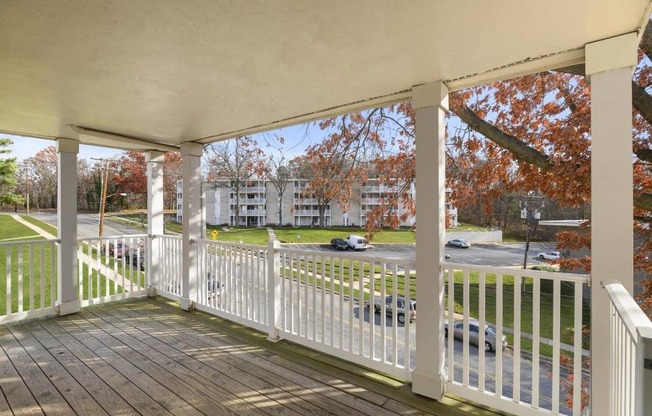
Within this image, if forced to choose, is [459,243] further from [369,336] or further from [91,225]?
[91,225]

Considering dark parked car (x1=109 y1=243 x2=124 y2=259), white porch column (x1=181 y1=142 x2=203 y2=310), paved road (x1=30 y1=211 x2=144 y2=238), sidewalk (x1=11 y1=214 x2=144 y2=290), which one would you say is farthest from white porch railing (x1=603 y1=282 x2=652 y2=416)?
paved road (x1=30 y1=211 x2=144 y2=238)

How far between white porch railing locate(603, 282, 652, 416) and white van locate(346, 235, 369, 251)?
223 centimetres

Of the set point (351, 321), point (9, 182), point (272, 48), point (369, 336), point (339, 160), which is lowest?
point (369, 336)

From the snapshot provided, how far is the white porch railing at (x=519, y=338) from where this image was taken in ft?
6.09

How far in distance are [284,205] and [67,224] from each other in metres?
2.64

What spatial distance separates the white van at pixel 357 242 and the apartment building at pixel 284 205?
27cm

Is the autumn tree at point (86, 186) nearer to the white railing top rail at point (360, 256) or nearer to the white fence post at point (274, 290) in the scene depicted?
the white fence post at point (274, 290)

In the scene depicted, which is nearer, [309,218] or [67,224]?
[67,224]

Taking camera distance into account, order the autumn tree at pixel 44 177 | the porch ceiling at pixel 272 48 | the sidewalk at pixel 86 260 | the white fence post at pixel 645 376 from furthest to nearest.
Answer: the autumn tree at pixel 44 177
the sidewalk at pixel 86 260
the porch ceiling at pixel 272 48
the white fence post at pixel 645 376

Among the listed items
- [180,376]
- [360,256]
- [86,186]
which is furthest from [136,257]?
[360,256]

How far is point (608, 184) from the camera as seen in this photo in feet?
5.33

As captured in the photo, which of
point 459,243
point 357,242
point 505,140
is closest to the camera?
point 459,243

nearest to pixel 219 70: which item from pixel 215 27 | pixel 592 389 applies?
pixel 215 27

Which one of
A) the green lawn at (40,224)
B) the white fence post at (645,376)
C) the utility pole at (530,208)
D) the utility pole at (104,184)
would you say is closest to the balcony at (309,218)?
the white fence post at (645,376)
